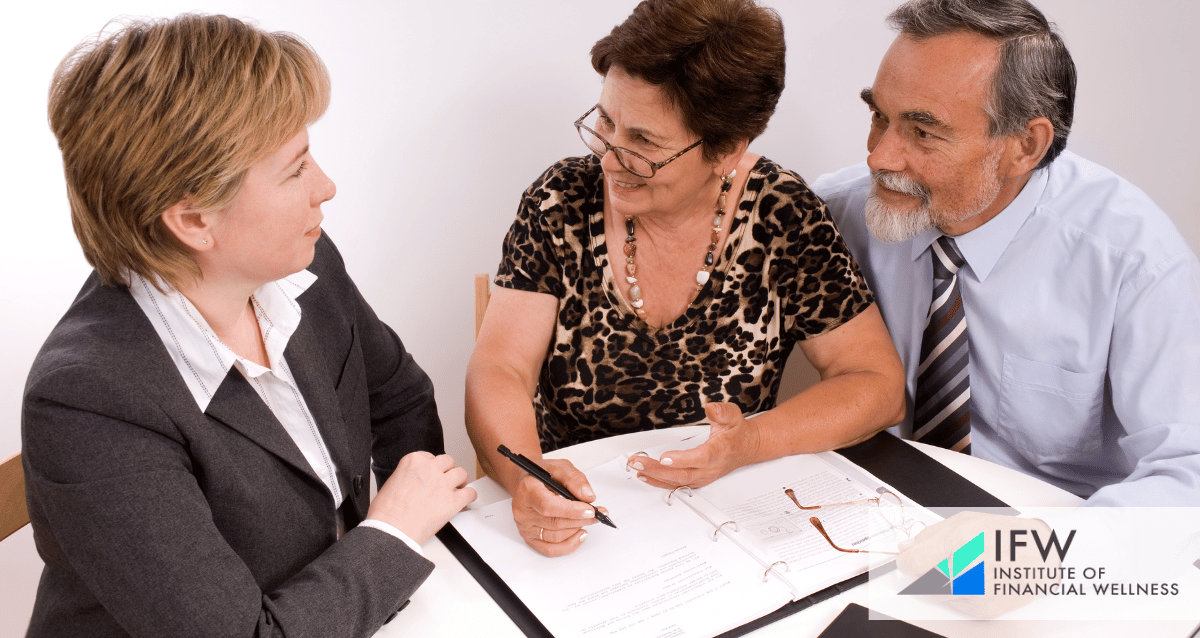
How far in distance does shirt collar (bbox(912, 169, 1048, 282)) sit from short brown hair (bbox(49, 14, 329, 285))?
4.61 feet

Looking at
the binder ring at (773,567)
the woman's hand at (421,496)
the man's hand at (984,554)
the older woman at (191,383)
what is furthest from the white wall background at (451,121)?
the binder ring at (773,567)

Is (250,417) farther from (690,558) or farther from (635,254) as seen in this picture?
(635,254)

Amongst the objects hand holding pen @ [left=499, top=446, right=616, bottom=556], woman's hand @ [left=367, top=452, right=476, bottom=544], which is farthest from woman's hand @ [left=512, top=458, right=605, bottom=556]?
woman's hand @ [left=367, top=452, right=476, bottom=544]

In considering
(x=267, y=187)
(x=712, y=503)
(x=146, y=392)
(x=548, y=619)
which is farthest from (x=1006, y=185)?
(x=146, y=392)

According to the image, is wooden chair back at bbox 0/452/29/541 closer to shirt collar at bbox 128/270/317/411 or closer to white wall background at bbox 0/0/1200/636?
shirt collar at bbox 128/270/317/411

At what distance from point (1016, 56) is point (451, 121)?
1351mm

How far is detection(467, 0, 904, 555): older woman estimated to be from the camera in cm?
167

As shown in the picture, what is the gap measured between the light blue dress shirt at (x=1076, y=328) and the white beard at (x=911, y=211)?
0.21ft

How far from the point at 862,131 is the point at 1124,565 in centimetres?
146

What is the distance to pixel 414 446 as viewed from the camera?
1718mm

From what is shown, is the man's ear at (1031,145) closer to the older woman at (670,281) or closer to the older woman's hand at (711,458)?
the older woman at (670,281)

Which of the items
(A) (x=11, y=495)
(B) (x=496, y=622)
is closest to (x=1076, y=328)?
(B) (x=496, y=622)

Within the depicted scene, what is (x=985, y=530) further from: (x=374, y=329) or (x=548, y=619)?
(x=374, y=329)

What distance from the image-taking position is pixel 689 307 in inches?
73.0
